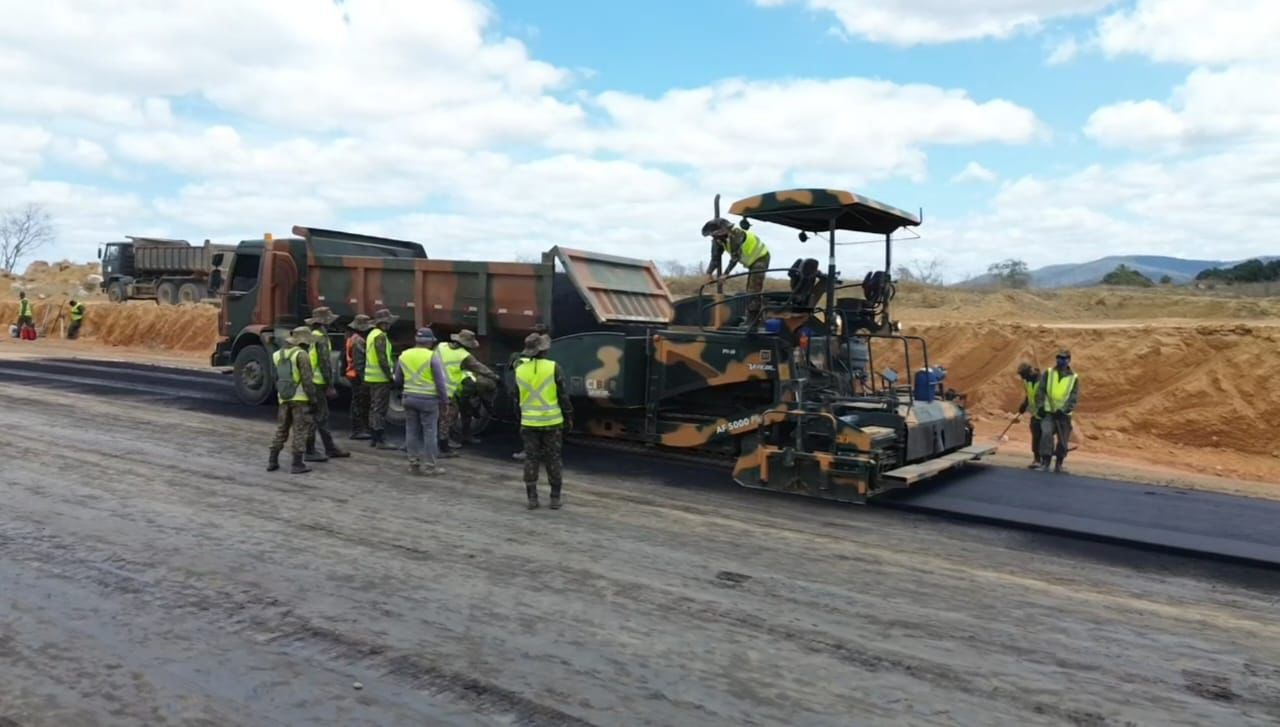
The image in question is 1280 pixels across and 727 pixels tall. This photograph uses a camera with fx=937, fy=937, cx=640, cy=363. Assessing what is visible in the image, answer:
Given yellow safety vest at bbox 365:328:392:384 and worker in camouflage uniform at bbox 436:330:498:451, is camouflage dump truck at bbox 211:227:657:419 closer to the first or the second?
worker in camouflage uniform at bbox 436:330:498:451

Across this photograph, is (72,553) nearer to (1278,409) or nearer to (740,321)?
(740,321)

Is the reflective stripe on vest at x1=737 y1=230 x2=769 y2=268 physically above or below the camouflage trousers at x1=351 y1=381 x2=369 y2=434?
→ above

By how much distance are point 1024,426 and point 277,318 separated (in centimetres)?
1158

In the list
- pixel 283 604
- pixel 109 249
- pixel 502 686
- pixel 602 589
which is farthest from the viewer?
pixel 109 249

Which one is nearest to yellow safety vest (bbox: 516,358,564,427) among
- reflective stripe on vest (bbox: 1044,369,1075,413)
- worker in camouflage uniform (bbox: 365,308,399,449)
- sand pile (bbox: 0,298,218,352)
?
worker in camouflage uniform (bbox: 365,308,399,449)

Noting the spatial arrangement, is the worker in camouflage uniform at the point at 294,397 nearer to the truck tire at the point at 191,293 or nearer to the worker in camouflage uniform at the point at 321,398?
the worker in camouflage uniform at the point at 321,398

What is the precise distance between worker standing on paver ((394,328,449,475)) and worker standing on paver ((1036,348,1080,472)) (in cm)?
669

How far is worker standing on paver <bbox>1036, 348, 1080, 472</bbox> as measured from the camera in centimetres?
1054

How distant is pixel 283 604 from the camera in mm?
5215

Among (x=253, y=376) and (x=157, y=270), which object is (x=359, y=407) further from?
(x=157, y=270)

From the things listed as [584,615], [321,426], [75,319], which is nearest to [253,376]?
[321,426]

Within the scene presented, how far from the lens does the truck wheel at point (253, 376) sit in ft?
44.0

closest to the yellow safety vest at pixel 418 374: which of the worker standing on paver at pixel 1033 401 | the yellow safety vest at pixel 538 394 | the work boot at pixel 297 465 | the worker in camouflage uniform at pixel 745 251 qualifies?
the work boot at pixel 297 465

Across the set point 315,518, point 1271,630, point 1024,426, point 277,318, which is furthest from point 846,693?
point 1024,426
